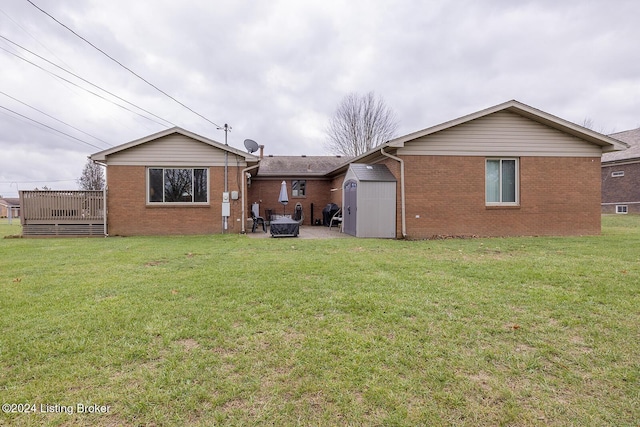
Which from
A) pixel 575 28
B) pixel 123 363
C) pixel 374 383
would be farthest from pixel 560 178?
pixel 123 363

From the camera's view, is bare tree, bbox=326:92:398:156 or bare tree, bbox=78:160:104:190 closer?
bare tree, bbox=326:92:398:156

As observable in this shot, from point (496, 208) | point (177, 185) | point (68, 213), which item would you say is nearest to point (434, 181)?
point (496, 208)

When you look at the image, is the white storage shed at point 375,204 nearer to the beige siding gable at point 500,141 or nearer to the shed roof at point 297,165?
the beige siding gable at point 500,141

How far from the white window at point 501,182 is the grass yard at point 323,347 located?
21.9 ft

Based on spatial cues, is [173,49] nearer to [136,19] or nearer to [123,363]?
[136,19]

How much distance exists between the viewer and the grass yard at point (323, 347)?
206cm

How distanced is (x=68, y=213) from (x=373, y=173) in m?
11.2

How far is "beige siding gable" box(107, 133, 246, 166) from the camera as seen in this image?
1238 centimetres

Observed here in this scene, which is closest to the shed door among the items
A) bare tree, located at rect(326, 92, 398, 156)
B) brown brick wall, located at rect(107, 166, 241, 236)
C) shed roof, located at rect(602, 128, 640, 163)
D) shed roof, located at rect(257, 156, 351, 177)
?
brown brick wall, located at rect(107, 166, 241, 236)

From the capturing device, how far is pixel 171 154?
12523 millimetres

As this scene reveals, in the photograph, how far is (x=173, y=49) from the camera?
1457cm

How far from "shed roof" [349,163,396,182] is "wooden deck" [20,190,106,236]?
9.24 meters

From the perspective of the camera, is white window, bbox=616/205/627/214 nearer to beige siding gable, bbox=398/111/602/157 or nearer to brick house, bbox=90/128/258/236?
beige siding gable, bbox=398/111/602/157

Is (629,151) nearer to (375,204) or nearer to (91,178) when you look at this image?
(375,204)
